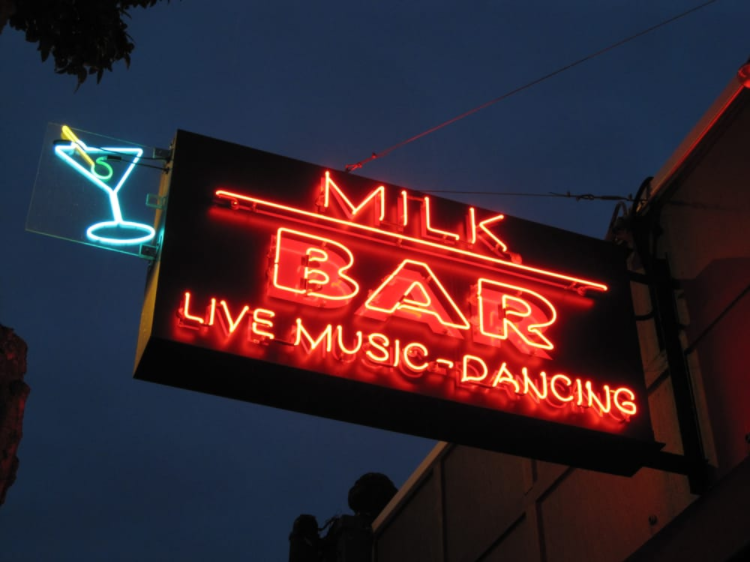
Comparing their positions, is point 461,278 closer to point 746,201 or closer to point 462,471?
point 746,201

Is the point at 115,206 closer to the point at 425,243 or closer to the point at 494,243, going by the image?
the point at 425,243

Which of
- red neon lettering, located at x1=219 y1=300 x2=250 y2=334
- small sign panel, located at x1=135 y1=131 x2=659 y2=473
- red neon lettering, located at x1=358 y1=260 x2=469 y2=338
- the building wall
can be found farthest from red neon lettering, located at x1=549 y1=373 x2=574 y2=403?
red neon lettering, located at x1=219 y1=300 x2=250 y2=334

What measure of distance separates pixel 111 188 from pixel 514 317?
3.19 meters

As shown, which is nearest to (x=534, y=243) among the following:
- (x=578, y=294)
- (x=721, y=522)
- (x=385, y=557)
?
(x=578, y=294)

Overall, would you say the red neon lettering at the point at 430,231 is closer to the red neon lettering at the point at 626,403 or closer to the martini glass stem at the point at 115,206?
the red neon lettering at the point at 626,403

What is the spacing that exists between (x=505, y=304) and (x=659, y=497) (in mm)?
1834

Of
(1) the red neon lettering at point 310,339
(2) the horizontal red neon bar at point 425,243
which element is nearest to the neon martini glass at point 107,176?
(2) the horizontal red neon bar at point 425,243

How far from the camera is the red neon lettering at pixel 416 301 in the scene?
7305 mm

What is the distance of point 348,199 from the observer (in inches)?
314

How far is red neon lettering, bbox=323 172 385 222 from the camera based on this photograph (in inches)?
310

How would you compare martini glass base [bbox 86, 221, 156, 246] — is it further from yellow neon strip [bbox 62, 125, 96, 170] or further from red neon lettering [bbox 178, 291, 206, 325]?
red neon lettering [bbox 178, 291, 206, 325]

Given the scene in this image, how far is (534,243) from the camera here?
334 inches

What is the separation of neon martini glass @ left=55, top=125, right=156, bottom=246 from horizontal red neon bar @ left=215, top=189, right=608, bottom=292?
2.15ft

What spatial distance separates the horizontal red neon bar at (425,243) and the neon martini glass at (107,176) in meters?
0.65
